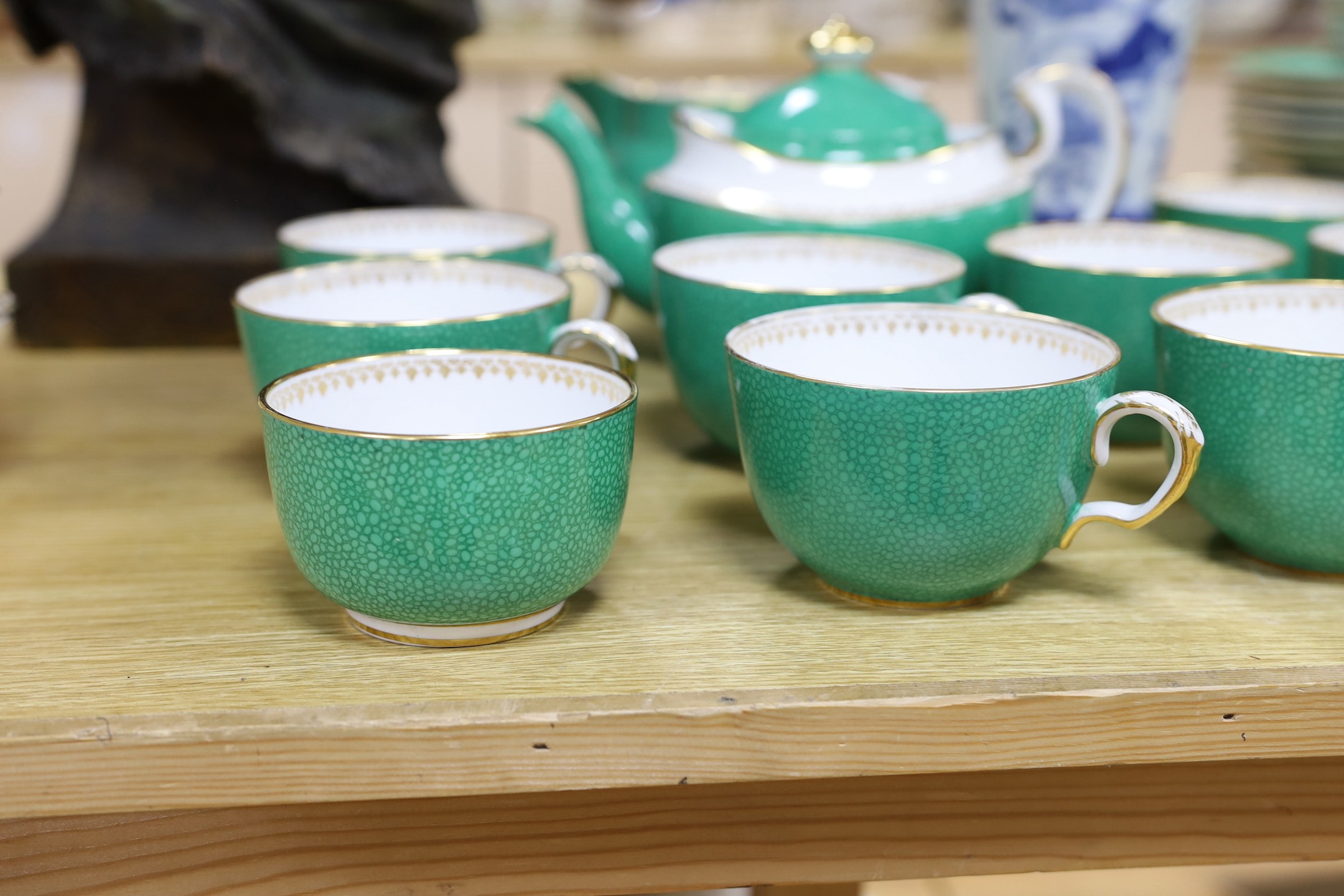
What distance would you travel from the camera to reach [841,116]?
2.54 feet

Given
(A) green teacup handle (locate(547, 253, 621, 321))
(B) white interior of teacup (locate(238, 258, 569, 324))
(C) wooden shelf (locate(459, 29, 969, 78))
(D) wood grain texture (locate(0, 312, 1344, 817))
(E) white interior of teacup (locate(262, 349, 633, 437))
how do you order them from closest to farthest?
(D) wood grain texture (locate(0, 312, 1344, 817)), (E) white interior of teacup (locate(262, 349, 633, 437)), (B) white interior of teacup (locate(238, 258, 569, 324)), (A) green teacup handle (locate(547, 253, 621, 321)), (C) wooden shelf (locate(459, 29, 969, 78))

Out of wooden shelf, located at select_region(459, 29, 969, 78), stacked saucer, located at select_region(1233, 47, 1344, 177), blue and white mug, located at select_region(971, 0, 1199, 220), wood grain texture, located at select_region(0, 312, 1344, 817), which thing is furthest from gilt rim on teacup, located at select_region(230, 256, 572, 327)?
wooden shelf, located at select_region(459, 29, 969, 78)

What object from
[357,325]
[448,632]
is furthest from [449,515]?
[357,325]

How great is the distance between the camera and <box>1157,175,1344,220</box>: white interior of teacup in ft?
2.94

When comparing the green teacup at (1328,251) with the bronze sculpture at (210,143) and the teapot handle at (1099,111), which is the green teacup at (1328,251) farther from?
the bronze sculpture at (210,143)

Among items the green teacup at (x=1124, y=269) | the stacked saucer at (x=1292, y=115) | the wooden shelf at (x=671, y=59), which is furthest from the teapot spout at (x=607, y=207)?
the wooden shelf at (x=671, y=59)

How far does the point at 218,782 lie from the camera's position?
1.38 ft

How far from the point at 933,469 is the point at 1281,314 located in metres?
0.24

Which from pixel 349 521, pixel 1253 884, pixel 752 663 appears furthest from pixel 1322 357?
pixel 1253 884

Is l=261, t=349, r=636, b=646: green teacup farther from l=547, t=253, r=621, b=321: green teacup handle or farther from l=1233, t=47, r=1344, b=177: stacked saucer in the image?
l=1233, t=47, r=1344, b=177: stacked saucer

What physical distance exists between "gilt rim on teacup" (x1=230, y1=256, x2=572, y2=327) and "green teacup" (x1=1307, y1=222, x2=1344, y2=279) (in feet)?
1.28

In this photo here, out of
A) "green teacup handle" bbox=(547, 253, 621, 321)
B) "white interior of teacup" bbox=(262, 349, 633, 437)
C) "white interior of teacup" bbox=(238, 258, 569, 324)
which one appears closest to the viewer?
"white interior of teacup" bbox=(262, 349, 633, 437)

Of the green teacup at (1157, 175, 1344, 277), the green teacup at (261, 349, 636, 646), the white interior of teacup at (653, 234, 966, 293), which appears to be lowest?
the green teacup at (261, 349, 636, 646)

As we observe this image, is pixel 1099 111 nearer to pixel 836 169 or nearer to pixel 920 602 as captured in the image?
pixel 836 169
